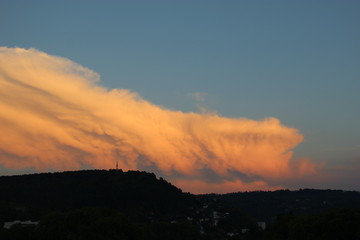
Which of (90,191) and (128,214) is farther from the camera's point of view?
(90,191)

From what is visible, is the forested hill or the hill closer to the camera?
the hill

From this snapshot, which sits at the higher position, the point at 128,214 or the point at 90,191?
the point at 90,191

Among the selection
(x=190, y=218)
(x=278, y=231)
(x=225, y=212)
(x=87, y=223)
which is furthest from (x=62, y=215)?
(x=225, y=212)

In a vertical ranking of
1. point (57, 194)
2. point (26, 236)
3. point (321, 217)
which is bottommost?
point (26, 236)

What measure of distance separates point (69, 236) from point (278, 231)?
42017 mm

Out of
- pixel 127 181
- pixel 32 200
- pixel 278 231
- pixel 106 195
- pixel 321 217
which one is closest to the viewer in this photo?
pixel 321 217

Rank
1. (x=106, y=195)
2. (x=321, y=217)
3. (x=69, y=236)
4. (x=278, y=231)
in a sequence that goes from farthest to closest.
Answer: (x=106, y=195)
(x=278, y=231)
(x=321, y=217)
(x=69, y=236)

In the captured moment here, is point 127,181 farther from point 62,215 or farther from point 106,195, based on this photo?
point 62,215

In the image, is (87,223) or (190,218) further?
(190,218)

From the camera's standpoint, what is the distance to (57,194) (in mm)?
Answer: 162625

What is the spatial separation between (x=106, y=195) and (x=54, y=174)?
38.0m

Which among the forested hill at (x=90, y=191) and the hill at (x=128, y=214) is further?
the forested hill at (x=90, y=191)

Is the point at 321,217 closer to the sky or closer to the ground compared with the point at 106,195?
closer to the ground

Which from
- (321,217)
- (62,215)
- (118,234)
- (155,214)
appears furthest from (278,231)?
(155,214)
